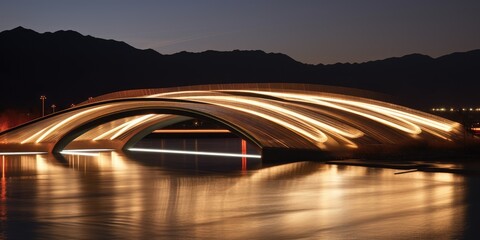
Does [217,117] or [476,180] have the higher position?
[217,117]

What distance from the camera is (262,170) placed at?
29.6 m

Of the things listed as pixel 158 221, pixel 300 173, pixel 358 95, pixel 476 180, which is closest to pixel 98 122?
pixel 358 95

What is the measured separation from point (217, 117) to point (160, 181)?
15.4 meters

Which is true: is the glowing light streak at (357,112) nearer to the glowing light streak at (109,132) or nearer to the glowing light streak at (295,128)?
the glowing light streak at (295,128)

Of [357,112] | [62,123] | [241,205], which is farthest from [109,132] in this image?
[241,205]

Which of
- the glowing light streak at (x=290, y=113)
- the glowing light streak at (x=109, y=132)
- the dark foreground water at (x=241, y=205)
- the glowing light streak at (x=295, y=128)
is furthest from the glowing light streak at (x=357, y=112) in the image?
the glowing light streak at (x=109, y=132)

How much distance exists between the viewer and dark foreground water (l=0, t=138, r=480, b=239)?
13.0 metres

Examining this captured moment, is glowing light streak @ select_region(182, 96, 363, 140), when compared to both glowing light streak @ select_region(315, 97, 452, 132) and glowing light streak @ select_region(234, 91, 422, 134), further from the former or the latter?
glowing light streak @ select_region(315, 97, 452, 132)

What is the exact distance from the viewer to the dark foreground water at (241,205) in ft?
42.5

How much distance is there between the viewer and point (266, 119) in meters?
40.5

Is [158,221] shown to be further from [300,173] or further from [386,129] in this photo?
[386,129]

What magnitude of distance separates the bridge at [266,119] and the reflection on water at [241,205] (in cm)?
960

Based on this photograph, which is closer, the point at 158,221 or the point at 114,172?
the point at 158,221

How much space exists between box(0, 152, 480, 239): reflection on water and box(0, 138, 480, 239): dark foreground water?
0.02 m
